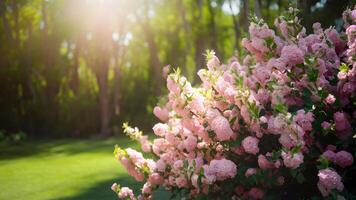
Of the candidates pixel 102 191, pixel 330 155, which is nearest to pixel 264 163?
pixel 330 155

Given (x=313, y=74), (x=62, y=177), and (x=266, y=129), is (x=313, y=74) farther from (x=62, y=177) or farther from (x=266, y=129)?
(x=62, y=177)

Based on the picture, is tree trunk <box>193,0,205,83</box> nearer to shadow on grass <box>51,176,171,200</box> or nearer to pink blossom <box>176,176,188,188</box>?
shadow on grass <box>51,176,171,200</box>

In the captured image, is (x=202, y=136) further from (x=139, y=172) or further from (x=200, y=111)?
(x=139, y=172)

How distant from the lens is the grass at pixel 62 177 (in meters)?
8.72

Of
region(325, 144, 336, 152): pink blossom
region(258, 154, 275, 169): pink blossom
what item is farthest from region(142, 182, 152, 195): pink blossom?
region(325, 144, 336, 152): pink blossom

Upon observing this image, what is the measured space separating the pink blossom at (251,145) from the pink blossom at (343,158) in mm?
754

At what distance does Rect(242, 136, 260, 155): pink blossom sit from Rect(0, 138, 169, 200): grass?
311 centimetres

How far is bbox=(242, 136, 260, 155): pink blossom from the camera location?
4824 mm


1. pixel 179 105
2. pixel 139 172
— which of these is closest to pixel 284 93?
pixel 179 105

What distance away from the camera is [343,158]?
478 centimetres

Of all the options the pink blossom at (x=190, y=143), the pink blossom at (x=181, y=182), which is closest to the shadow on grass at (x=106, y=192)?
the pink blossom at (x=190, y=143)

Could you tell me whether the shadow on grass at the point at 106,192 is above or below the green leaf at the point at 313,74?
below

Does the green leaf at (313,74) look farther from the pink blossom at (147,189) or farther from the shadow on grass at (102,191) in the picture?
the shadow on grass at (102,191)

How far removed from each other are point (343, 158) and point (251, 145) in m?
0.87
